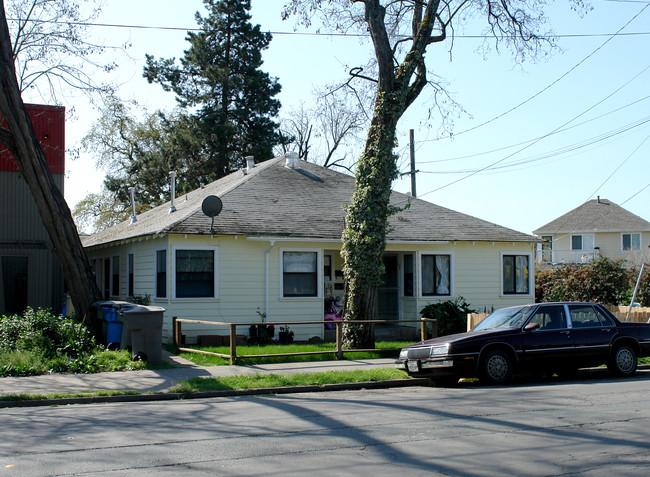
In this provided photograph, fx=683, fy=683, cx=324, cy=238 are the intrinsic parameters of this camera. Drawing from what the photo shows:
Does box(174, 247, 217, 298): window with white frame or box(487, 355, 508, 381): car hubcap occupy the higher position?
box(174, 247, 217, 298): window with white frame

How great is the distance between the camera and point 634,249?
4716 centimetres

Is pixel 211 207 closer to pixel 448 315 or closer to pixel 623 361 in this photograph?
pixel 448 315

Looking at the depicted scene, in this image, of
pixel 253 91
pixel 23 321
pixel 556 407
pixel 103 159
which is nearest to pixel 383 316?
pixel 23 321

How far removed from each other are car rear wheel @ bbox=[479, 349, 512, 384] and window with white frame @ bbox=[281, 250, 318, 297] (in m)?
8.64

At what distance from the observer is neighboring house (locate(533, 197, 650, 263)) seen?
48.4 meters

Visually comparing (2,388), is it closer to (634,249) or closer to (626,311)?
(626,311)

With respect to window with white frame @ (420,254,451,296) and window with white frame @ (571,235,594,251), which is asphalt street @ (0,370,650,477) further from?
window with white frame @ (571,235,594,251)

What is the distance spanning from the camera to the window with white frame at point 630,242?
4853 cm

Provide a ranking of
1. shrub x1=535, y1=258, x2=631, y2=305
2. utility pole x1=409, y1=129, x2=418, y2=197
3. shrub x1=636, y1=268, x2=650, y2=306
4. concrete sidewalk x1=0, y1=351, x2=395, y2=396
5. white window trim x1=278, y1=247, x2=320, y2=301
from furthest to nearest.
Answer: utility pole x1=409, y1=129, x2=418, y2=197
shrub x1=636, y1=268, x2=650, y2=306
shrub x1=535, y1=258, x2=631, y2=305
white window trim x1=278, y1=247, x2=320, y2=301
concrete sidewalk x1=0, y1=351, x2=395, y2=396

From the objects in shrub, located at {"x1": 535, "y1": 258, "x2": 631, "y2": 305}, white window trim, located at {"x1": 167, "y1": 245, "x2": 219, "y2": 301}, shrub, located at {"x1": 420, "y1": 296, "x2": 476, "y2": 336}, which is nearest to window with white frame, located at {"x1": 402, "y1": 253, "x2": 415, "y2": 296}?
shrub, located at {"x1": 420, "y1": 296, "x2": 476, "y2": 336}

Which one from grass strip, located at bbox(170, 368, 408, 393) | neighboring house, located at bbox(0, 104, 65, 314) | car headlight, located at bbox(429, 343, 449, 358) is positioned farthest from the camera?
neighboring house, located at bbox(0, 104, 65, 314)

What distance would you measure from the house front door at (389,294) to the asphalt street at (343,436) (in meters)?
11.6

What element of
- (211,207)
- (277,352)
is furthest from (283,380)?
(211,207)

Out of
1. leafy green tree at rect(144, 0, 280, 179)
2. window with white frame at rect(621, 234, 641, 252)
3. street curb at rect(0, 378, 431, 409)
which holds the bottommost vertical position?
street curb at rect(0, 378, 431, 409)
